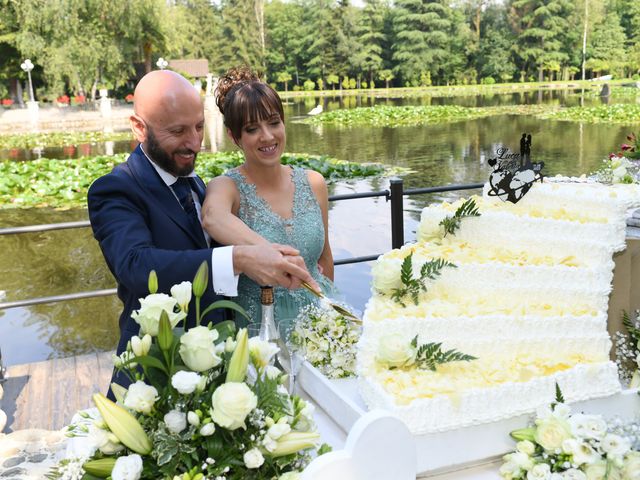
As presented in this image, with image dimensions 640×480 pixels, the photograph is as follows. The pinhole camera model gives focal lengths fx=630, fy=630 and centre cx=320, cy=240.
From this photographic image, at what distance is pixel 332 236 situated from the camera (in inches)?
346

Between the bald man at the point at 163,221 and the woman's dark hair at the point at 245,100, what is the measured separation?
0.84 ft

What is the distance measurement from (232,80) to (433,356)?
54.7 inches

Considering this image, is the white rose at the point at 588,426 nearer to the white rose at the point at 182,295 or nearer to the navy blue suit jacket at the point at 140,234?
the white rose at the point at 182,295

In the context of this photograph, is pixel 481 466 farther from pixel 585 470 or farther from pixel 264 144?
pixel 264 144

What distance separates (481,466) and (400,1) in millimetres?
60339

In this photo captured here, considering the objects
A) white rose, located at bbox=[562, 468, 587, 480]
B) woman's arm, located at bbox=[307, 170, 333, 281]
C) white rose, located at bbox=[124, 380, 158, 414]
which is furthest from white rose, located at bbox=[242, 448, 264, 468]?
woman's arm, located at bbox=[307, 170, 333, 281]

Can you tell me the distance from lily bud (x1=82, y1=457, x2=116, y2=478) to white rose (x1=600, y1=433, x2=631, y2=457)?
1.09 meters

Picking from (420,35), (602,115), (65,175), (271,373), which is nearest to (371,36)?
(420,35)

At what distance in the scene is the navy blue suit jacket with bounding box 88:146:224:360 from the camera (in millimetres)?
1897

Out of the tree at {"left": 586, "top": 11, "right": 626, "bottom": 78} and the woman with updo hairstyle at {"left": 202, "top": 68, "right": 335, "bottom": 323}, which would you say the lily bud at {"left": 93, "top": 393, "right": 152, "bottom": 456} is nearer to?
the woman with updo hairstyle at {"left": 202, "top": 68, "right": 335, "bottom": 323}

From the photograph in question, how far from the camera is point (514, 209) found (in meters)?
2.08

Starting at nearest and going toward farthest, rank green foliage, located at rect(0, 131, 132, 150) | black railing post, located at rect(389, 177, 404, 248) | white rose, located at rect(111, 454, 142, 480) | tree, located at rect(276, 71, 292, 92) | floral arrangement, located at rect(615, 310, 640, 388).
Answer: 1. white rose, located at rect(111, 454, 142, 480)
2. floral arrangement, located at rect(615, 310, 640, 388)
3. black railing post, located at rect(389, 177, 404, 248)
4. green foliage, located at rect(0, 131, 132, 150)
5. tree, located at rect(276, 71, 292, 92)

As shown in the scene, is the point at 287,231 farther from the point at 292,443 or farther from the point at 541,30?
the point at 541,30

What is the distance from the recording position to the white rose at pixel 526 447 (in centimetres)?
150
